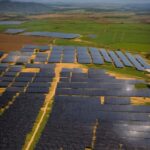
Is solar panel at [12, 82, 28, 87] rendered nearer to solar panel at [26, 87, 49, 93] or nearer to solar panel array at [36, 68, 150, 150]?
solar panel at [26, 87, 49, 93]

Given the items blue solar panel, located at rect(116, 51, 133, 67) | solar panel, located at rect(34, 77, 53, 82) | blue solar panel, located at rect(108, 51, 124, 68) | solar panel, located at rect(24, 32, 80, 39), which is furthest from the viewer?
solar panel, located at rect(24, 32, 80, 39)

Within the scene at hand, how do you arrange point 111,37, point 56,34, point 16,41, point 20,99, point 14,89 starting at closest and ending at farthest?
1. point 20,99
2. point 14,89
3. point 16,41
4. point 111,37
5. point 56,34

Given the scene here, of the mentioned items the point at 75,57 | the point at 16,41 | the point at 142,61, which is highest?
the point at 75,57

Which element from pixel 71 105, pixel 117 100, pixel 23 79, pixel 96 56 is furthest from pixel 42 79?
pixel 96 56

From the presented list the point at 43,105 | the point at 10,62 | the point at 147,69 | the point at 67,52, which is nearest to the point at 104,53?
the point at 67,52

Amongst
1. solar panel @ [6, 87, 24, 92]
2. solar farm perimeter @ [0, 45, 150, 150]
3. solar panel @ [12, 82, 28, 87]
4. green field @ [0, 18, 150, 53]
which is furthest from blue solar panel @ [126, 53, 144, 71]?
solar panel @ [6, 87, 24, 92]

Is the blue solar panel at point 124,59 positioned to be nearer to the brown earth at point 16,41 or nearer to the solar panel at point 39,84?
the solar panel at point 39,84

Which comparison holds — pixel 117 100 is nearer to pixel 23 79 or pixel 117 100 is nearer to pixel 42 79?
pixel 42 79
